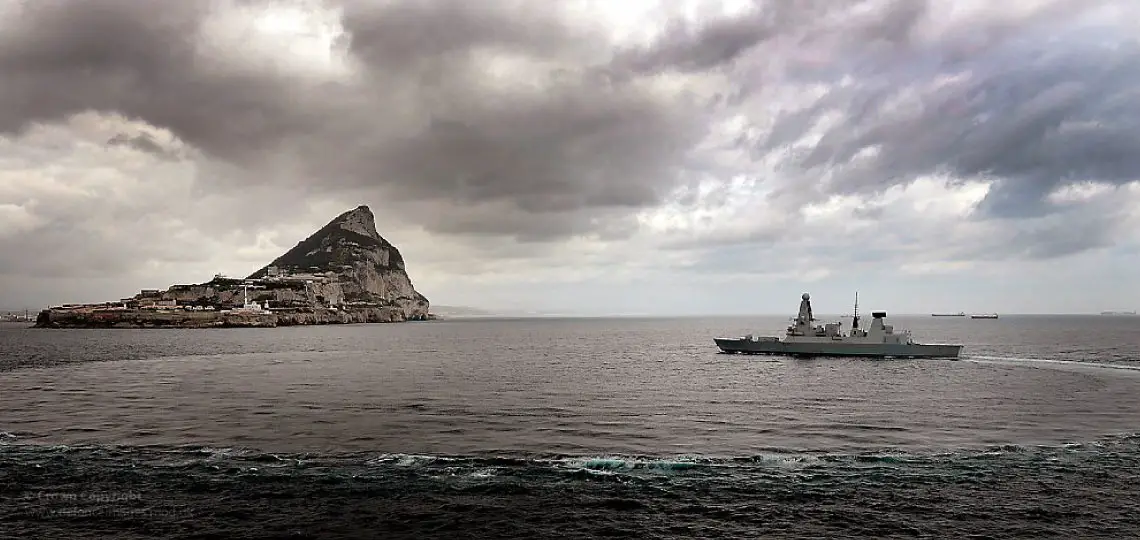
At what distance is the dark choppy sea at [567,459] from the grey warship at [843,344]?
40008mm

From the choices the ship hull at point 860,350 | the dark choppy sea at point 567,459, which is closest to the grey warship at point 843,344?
the ship hull at point 860,350

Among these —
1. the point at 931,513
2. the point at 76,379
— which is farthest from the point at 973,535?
the point at 76,379

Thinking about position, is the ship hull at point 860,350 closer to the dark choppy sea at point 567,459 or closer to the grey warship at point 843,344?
the grey warship at point 843,344

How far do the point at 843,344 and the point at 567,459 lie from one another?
92.5 m

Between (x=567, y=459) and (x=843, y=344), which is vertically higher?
(x=843, y=344)

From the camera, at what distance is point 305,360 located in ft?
346

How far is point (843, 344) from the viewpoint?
376 feet

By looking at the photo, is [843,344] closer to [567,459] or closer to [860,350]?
[860,350]

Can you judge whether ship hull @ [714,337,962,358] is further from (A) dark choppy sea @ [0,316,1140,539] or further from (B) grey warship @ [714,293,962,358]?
(A) dark choppy sea @ [0,316,1140,539]

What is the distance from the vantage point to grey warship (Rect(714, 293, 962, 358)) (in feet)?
366

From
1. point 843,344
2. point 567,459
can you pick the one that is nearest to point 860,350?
point 843,344

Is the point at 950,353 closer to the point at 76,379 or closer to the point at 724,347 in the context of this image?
the point at 724,347

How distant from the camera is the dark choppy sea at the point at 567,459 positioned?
24.7 m

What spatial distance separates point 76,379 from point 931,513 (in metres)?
84.6
